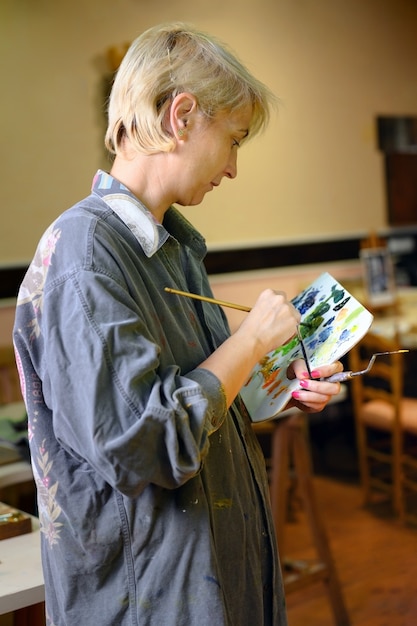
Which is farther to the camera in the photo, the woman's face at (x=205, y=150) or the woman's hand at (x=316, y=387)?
the woman's hand at (x=316, y=387)

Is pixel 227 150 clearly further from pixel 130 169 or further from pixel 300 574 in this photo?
pixel 300 574

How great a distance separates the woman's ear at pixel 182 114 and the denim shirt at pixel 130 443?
0.41ft

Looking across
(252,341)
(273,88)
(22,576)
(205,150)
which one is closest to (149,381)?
(252,341)

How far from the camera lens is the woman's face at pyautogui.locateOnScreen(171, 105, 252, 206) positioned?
126 centimetres

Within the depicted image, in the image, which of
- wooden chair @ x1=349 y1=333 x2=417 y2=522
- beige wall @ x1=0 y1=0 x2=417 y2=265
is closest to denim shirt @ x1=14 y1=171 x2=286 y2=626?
wooden chair @ x1=349 y1=333 x2=417 y2=522

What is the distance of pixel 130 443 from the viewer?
103 centimetres

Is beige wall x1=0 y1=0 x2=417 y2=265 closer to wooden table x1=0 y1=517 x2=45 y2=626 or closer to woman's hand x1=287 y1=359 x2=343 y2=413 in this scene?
wooden table x1=0 y1=517 x2=45 y2=626

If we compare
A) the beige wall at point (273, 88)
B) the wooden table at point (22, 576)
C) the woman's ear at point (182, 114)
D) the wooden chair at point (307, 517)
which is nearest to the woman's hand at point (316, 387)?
the woman's ear at point (182, 114)

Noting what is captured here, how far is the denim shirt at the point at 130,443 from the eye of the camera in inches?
41.6

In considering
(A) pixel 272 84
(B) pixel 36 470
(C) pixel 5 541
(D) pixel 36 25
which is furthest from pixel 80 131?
(B) pixel 36 470

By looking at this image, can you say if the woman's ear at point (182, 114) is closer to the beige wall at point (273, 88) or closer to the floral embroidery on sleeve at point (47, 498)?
the floral embroidery on sleeve at point (47, 498)

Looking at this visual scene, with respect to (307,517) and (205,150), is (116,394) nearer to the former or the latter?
(205,150)

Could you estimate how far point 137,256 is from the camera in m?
1.23

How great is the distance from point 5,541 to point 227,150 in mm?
915
